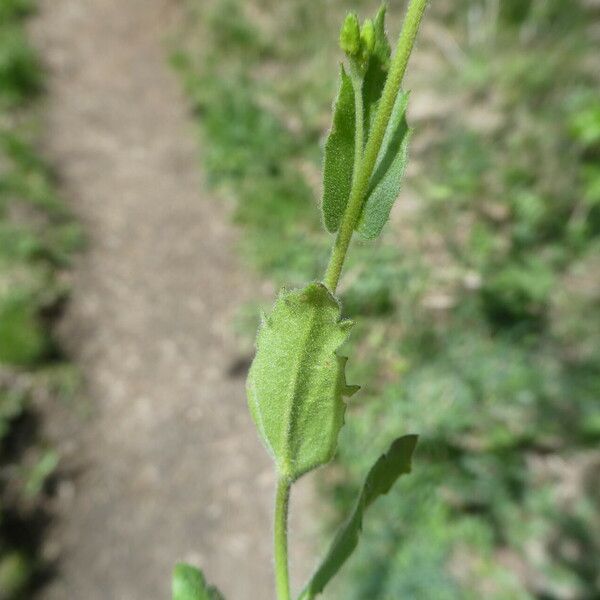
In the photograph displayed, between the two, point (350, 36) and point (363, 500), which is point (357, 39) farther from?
point (363, 500)

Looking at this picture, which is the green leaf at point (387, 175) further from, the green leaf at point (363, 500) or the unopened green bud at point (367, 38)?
the green leaf at point (363, 500)

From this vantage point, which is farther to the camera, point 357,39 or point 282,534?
point 282,534

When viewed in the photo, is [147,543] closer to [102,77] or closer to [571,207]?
[571,207]

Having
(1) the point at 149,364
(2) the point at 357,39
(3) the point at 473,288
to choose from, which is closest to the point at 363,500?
(2) the point at 357,39

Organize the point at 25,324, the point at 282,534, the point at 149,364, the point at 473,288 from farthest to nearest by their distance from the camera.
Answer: the point at 149,364, the point at 25,324, the point at 473,288, the point at 282,534

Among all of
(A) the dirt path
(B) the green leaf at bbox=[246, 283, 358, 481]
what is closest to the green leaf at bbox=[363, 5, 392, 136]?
(B) the green leaf at bbox=[246, 283, 358, 481]

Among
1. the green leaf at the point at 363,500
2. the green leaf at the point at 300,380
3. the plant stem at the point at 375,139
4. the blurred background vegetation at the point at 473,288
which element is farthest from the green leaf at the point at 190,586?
the blurred background vegetation at the point at 473,288
